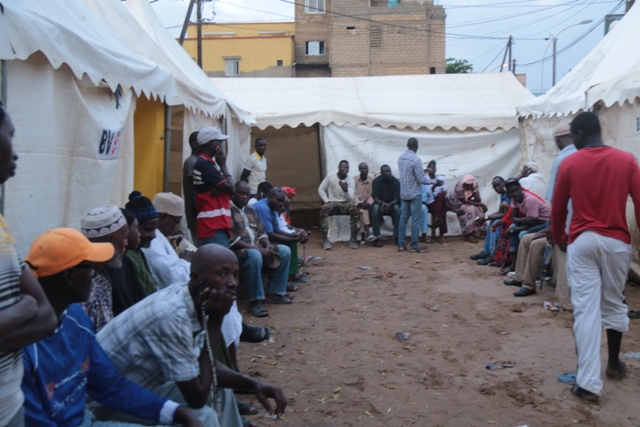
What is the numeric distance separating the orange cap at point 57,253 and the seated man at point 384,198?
8.58 metres

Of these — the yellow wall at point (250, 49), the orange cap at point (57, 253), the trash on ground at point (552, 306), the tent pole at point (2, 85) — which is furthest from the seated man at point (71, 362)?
the yellow wall at point (250, 49)

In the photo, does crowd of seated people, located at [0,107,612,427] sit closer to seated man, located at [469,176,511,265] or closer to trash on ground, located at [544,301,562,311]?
trash on ground, located at [544,301,562,311]

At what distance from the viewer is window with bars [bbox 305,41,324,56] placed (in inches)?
1252

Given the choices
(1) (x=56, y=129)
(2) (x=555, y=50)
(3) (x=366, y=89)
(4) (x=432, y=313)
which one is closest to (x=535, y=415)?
(4) (x=432, y=313)

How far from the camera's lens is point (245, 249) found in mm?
5824

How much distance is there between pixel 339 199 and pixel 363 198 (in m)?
0.43

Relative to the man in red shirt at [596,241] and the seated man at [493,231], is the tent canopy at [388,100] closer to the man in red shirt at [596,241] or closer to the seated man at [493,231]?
the seated man at [493,231]

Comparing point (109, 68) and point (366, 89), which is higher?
point (366, 89)

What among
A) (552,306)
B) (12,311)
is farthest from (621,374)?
(12,311)

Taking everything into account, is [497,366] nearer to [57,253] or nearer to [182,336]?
[182,336]

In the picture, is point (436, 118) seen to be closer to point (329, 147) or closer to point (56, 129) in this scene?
point (329, 147)

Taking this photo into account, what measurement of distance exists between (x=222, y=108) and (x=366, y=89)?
17.7ft

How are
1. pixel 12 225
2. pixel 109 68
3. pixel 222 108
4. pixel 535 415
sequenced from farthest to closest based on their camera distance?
pixel 222 108 → pixel 109 68 → pixel 535 415 → pixel 12 225

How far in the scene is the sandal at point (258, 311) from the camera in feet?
19.3
